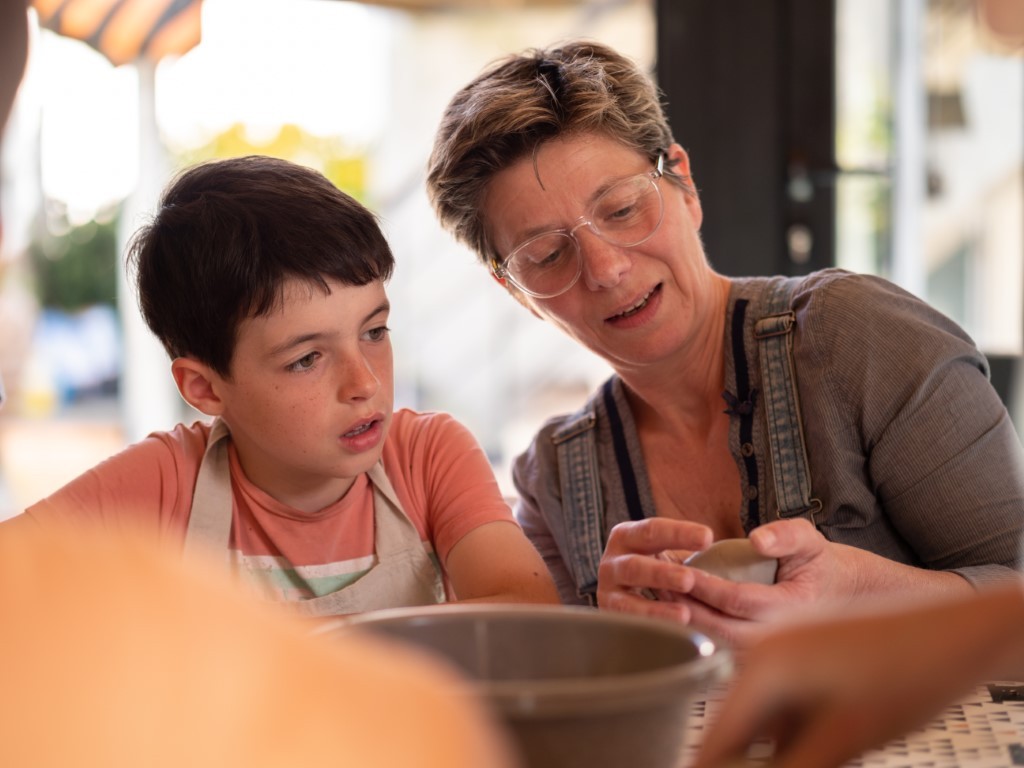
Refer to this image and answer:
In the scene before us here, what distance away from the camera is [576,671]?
2.24 ft

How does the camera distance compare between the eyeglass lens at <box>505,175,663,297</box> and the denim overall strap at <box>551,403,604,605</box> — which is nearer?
the eyeglass lens at <box>505,175,663,297</box>

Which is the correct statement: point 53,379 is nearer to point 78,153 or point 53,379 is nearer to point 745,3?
point 78,153

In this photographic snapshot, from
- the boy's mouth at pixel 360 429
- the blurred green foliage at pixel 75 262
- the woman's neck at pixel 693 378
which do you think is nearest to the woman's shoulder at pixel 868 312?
the woman's neck at pixel 693 378

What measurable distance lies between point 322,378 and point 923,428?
2.48 feet

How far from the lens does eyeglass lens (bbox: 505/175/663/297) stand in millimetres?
1583

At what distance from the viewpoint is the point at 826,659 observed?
45 centimetres

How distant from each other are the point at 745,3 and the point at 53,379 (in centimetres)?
442

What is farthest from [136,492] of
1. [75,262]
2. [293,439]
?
[75,262]

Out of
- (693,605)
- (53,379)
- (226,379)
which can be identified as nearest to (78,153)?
(53,379)

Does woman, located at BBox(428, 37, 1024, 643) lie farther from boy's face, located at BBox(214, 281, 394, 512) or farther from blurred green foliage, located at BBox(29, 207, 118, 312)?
blurred green foliage, located at BBox(29, 207, 118, 312)

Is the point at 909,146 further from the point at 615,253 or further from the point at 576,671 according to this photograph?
the point at 576,671

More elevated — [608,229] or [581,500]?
[608,229]

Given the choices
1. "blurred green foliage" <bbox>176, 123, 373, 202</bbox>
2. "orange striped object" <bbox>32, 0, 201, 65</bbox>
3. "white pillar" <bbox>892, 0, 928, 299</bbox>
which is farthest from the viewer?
"blurred green foliage" <bbox>176, 123, 373, 202</bbox>

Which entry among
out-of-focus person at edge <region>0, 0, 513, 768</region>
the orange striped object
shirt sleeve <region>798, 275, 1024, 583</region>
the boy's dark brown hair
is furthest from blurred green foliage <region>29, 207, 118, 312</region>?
out-of-focus person at edge <region>0, 0, 513, 768</region>
